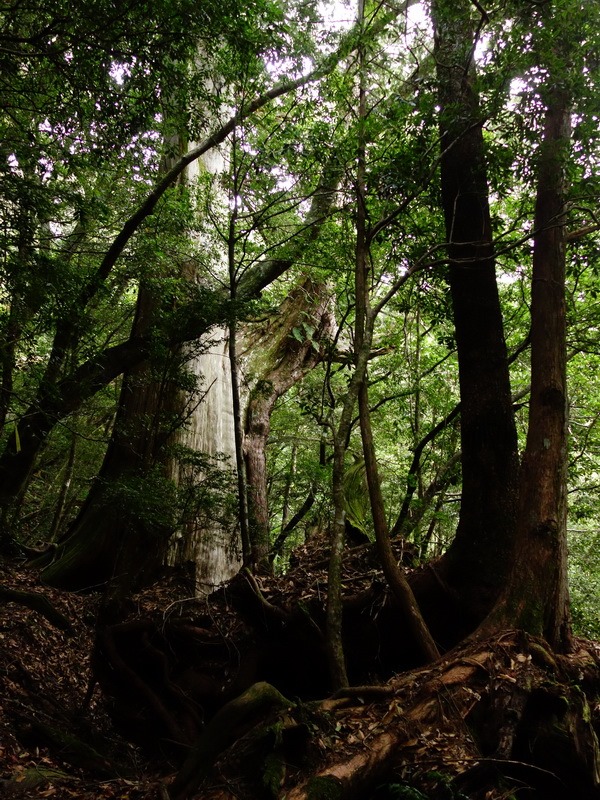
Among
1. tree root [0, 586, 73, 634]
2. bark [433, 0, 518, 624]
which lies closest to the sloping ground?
tree root [0, 586, 73, 634]

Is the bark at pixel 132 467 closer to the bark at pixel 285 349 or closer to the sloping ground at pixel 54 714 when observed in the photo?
the sloping ground at pixel 54 714

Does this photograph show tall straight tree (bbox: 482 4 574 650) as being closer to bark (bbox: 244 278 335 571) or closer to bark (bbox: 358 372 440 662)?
bark (bbox: 358 372 440 662)

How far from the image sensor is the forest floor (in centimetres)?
300

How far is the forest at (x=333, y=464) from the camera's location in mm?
3477

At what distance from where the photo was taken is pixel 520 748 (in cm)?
348

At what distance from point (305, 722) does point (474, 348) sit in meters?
3.70

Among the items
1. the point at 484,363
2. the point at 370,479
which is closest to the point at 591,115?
the point at 484,363

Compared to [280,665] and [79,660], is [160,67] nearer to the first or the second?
[280,665]

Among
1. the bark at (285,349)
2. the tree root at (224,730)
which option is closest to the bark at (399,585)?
the tree root at (224,730)

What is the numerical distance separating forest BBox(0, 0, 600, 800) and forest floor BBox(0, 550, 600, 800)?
2cm

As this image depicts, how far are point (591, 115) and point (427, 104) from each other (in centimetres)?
153

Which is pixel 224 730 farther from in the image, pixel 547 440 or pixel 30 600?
pixel 30 600

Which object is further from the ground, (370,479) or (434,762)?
(370,479)

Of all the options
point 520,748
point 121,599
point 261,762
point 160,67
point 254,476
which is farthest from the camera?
point 254,476
